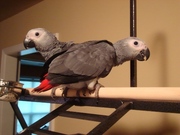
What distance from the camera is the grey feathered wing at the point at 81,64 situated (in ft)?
2.01

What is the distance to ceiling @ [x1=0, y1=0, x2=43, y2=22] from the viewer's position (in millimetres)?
1574

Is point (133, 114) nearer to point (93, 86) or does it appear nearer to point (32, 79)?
point (93, 86)

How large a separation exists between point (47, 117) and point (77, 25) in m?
0.73

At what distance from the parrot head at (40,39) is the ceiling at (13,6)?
2.68ft

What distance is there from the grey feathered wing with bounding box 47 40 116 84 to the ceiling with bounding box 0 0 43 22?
1.07 meters

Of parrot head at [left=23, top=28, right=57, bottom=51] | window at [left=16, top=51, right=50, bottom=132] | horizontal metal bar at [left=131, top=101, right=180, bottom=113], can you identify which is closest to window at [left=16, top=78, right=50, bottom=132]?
window at [left=16, top=51, right=50, bottom=132]

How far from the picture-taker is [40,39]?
32.8 inches

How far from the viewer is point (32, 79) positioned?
10.8 feet

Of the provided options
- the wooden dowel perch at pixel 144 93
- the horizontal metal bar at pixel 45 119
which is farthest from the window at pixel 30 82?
the wooden dowel perch at pixel 144 93

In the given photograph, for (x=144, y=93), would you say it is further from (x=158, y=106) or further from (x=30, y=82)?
(x=30, y=82)

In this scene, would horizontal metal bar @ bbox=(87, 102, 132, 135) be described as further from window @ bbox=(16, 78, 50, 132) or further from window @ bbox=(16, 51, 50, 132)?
window @ bbox=(16, 78, 50, 132)

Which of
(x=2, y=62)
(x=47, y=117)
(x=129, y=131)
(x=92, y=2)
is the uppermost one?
(x=92, y=2)

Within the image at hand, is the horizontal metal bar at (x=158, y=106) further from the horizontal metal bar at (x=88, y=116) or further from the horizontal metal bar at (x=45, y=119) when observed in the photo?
the horizontal metal bar at (x=45, y=119)

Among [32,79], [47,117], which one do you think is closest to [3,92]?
[47,117]
